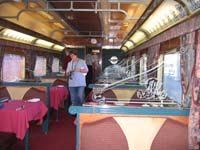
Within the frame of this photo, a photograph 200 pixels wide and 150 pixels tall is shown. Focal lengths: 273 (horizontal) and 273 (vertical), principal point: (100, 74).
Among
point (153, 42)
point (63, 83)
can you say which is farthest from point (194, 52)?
point (63, 83)

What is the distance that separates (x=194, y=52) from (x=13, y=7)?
430cm

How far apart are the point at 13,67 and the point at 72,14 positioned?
196 centimetres

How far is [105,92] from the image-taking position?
154 inches

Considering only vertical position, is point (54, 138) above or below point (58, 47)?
below

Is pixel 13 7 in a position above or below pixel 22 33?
above

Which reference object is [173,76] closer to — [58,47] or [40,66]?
[40,66]

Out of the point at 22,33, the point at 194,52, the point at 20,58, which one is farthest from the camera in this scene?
the point at 20,58

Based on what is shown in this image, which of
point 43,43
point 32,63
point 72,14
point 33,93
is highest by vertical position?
point 72,14

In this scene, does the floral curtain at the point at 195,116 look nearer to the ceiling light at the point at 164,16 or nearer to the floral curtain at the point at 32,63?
the ceiling light at the point at 164,16

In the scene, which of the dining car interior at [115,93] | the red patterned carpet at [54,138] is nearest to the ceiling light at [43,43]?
the dining car interior at [115,93]

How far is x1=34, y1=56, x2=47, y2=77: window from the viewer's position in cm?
881

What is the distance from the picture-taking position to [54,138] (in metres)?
5.10

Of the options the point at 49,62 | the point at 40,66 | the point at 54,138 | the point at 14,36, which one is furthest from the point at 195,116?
the point at 49,62

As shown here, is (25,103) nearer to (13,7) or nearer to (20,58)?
(13,7)
